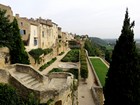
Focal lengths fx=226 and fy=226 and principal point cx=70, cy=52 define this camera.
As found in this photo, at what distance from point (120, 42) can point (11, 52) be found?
1578 centimetres

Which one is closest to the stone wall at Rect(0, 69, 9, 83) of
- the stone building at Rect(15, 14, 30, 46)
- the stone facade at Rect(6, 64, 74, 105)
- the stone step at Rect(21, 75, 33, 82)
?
the stone facade at Rect(6, 64, 74, 105)

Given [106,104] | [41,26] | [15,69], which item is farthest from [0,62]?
[41,26]

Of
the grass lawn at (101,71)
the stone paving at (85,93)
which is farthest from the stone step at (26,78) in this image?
the grass lawn at (101,71)

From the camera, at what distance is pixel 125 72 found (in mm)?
16375

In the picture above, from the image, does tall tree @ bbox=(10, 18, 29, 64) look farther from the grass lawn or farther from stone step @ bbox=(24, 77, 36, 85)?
the grass lawn

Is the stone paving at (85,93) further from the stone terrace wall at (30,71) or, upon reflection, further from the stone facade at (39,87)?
the stone terrace wall at (30,71)

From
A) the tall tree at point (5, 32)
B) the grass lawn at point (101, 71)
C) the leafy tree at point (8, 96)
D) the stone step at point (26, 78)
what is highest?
the tall tree at point (5, 32)

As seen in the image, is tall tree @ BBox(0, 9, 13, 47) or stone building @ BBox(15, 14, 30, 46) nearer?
tall tree @ BBox(0, 9, 13, 47)

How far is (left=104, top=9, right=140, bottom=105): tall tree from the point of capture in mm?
16156

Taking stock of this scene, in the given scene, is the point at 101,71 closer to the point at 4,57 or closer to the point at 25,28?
the point at 25,28

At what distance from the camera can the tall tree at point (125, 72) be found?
53.0 feet

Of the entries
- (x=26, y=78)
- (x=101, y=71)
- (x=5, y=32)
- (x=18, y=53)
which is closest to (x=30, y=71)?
(x=26, y=78)

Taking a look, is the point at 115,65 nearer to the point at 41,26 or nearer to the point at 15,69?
the point at 15,69

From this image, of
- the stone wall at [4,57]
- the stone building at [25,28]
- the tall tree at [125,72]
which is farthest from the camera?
the stone building at [25,28]
